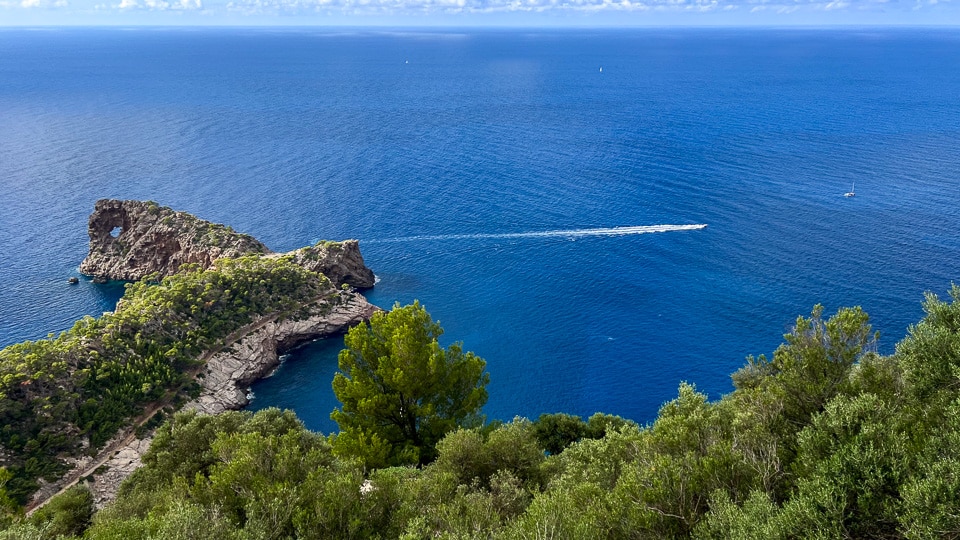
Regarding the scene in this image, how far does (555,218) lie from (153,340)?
204ft

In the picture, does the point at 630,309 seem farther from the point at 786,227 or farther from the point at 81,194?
the point at 81,194

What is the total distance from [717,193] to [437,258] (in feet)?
173

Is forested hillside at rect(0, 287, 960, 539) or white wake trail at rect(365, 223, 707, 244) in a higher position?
forested hillside at rect(0, 287, 960, 539)

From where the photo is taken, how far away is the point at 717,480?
2044 cm

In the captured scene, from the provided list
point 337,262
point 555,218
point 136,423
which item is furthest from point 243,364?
point 555,218

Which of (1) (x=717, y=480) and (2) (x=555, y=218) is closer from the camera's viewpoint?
(1) (x=717, y=480)

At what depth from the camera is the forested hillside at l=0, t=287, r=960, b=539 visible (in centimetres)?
1728

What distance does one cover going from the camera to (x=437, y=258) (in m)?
Result: 91.6

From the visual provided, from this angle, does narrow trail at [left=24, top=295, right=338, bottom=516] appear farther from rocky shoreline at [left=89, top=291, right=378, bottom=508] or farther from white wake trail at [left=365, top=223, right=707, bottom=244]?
white wake trail at [left=365, top=223, right=707, bottom=244]

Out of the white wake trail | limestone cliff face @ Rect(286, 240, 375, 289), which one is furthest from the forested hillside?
the white wake trail

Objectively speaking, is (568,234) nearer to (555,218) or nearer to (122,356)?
(555,218)

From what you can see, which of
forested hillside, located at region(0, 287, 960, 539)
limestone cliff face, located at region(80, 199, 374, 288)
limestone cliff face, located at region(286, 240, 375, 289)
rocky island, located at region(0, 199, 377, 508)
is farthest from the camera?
limestone cliff face, located at region(80, 199, 374, 288)

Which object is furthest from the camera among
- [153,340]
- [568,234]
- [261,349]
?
[568,234]

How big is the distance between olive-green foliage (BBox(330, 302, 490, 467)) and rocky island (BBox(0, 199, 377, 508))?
24142mm
